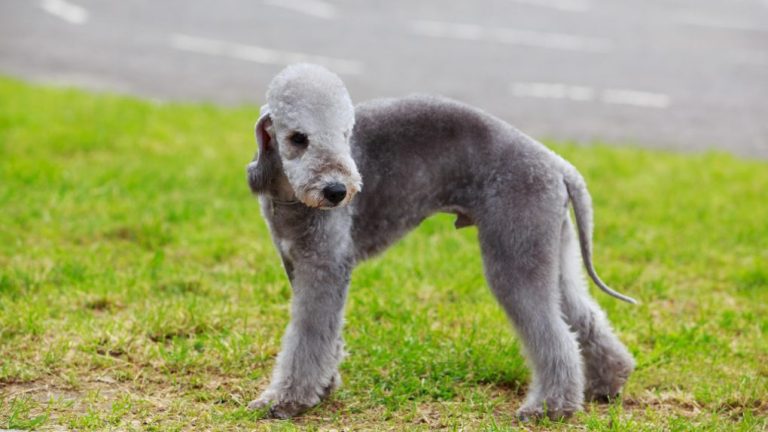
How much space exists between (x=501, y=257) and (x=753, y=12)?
41.4 ft

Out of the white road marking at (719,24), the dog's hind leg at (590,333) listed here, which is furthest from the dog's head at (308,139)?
the white road marking at (719,24)

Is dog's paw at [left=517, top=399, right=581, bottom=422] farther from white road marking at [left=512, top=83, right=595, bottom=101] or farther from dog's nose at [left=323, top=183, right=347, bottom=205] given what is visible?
white road marking at [left=512, top=83, right=595, bottom=101]

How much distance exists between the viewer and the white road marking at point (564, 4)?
15331 mm

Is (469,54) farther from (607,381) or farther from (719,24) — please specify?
(607,381)

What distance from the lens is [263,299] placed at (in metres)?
6.15

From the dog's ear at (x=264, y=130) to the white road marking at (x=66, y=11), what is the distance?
398 inches

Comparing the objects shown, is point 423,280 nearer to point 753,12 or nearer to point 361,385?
point 361,385

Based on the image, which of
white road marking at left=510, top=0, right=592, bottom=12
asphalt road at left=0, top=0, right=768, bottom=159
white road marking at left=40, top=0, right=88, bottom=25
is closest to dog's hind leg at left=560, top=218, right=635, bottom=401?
asphalt road at left=0, top=0, right=768, bottom=159

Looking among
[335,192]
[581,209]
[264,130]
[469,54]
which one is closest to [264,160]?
[264,130]

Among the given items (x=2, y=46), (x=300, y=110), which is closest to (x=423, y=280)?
(x=300, y=110)

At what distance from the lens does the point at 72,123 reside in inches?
376

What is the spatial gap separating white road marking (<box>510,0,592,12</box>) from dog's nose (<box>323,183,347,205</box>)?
1172cm

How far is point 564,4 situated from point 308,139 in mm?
12015

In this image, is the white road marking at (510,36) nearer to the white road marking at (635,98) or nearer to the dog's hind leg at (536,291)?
the white road marking at (635,98)
